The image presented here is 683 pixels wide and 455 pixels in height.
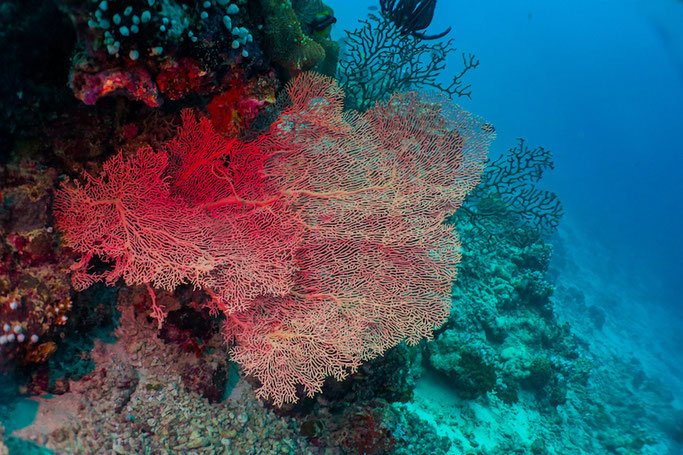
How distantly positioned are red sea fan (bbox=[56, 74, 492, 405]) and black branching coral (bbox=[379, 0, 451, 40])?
10.2 feet

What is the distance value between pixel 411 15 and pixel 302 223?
547cm

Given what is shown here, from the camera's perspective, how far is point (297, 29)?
3.28 m

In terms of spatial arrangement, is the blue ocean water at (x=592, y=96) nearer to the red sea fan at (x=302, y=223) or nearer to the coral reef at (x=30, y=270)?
the red sea fan at (x=302, y=223)

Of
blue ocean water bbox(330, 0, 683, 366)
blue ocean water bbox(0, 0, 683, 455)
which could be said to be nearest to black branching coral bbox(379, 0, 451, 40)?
blue ocean water bbox(0, 0, 683, 455)

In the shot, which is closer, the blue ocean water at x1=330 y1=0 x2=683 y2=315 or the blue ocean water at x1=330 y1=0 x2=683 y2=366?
the blue ocean water at x1=330 y1=0 x2=683 y2=366

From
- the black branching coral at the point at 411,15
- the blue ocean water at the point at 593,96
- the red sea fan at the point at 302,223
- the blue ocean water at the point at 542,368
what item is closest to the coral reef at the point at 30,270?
the red sea fan at the point at 302,223

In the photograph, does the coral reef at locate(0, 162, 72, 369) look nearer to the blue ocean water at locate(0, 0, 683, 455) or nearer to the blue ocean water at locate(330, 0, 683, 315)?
the blue ocean water at locate(0, 0, 683, 455)

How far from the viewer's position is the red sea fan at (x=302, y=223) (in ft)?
9.81

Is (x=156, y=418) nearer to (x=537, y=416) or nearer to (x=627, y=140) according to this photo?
(x=537, y=416)

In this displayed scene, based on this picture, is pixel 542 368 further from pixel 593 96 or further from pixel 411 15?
pixel 593 96

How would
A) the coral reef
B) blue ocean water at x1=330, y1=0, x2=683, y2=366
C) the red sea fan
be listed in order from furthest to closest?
1. blue ocean water at x1=330, y1=0, x2=683, y2=366
2. the red sea fan
3. the coral reef

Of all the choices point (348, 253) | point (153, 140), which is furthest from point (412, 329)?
point (153, 140)

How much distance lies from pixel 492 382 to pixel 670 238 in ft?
261

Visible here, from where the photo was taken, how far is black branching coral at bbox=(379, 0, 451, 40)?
642 centimetres
